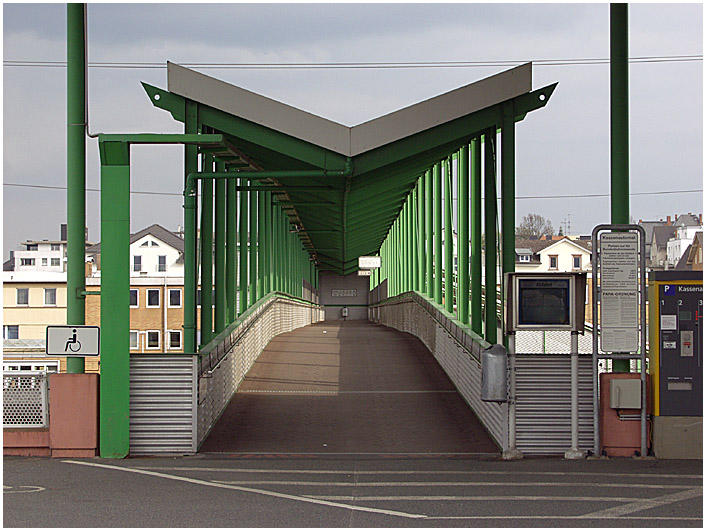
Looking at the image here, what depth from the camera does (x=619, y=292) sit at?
12.0 m

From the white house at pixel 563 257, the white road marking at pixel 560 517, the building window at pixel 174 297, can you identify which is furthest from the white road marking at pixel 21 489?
the white house at pixel 563 257

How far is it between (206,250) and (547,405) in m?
5.66

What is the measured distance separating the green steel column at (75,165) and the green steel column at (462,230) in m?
8.09

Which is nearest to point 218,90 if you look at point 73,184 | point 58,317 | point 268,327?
point 73,184

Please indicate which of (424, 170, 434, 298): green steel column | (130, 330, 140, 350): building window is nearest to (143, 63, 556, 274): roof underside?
(424, 170, 434, 298): green steel column

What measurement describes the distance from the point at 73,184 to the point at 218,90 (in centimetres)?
240

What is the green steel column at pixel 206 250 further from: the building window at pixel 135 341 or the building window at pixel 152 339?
the building window at pixel 135 341

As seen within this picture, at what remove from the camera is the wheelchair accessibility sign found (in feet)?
39.5

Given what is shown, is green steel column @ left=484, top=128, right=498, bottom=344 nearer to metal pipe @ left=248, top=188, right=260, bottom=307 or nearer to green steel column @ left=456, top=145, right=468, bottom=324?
green steel column @ left=456, top=145, right=468, bottom=324

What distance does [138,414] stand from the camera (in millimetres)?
12227

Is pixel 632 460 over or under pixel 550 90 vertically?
under

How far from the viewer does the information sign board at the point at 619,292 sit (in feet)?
39.3

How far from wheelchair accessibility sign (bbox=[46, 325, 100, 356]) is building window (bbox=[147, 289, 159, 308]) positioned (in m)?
54.1

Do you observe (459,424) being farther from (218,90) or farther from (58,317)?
(58,317)
